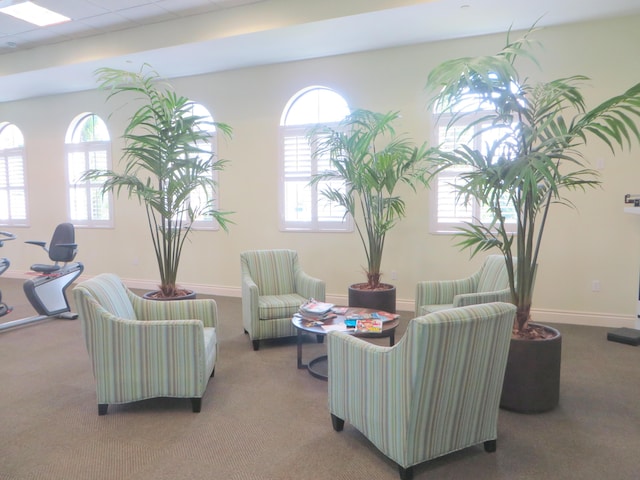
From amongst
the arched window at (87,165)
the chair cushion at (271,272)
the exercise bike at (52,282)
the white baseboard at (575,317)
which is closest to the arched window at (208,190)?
the arched window at (87,165)

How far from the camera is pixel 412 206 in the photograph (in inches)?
209

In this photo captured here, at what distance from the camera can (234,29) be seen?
15.6 feet

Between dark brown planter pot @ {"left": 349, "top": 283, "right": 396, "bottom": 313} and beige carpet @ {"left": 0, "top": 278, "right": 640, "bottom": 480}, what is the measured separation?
0.94 meters

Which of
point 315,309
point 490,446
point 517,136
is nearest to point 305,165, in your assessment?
point 315,309

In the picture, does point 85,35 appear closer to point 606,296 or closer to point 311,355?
point 311,355

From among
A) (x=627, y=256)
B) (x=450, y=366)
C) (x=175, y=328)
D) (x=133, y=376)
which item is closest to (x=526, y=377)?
(x=450, y=366)

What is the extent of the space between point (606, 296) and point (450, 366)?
11.8ft

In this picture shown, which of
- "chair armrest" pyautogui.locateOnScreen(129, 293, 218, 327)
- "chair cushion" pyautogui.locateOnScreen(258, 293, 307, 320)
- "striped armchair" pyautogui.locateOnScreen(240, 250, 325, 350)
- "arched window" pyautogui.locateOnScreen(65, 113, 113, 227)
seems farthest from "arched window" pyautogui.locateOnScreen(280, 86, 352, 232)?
"arched window" pyautogui.locateOnScreen(65, 113, 113, 227)

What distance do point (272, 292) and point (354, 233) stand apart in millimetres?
1532

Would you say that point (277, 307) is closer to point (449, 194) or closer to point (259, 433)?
point (259, 433)

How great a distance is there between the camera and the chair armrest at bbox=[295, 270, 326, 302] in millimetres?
4191

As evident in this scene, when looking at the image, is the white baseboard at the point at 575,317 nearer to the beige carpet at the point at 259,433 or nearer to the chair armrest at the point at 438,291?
the beige carpet at the point at 259,433

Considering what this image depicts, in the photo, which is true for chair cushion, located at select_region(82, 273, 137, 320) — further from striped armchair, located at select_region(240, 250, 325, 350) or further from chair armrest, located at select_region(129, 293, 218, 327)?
striped armchair, located at select_region(240, 250, 325, 350)

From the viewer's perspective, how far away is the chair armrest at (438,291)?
402cm
